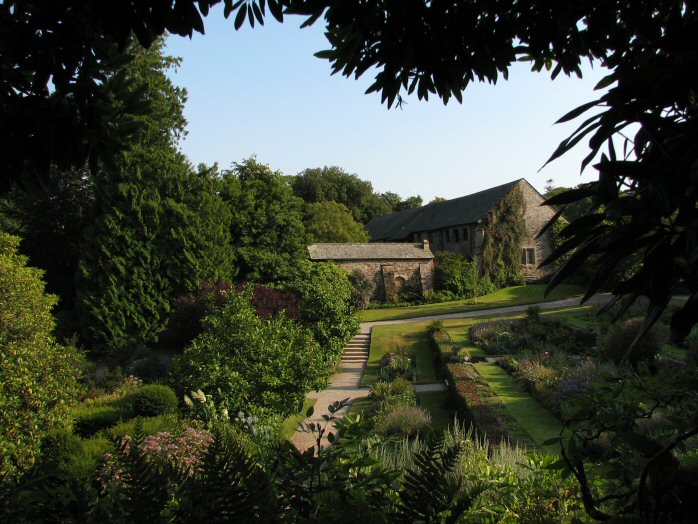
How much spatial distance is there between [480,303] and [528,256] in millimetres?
8039

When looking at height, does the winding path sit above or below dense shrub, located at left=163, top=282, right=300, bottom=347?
below

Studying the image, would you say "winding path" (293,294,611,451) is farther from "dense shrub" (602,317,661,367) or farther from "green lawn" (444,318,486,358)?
"green lawn" (444,318,486,358)

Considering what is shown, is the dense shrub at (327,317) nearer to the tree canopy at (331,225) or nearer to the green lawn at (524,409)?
the green lawn at (524,409)

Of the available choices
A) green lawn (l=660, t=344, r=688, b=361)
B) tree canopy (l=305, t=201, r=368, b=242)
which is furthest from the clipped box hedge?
tree canopy (l=305, t=201, r=368, b=242)

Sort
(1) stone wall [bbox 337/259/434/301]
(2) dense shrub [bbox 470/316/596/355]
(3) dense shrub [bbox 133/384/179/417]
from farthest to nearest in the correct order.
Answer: (1) stone wall [bbox 337/259/434/301] → (2) dense shrub [bbox 470/316/596/355] → (3) dense shrub [bbox 133/384/179/417]

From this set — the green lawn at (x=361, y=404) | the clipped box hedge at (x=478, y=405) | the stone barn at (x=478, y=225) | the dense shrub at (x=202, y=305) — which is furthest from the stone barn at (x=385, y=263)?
the green lawn at (x=361, y=404)

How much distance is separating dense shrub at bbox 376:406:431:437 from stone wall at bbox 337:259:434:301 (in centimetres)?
2154

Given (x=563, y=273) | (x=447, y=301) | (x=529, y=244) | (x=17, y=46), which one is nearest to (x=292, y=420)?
(x=17, y=46)

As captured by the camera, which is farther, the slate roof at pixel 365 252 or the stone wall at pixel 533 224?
the stone wall at pixel 533 224

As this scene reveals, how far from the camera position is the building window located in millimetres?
36656

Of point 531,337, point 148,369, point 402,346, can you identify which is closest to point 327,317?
point 402,346

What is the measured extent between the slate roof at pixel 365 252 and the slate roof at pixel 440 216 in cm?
469

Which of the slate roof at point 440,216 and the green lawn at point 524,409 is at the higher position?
the slate roof at point 440,216

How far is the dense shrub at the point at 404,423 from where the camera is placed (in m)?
11.1
